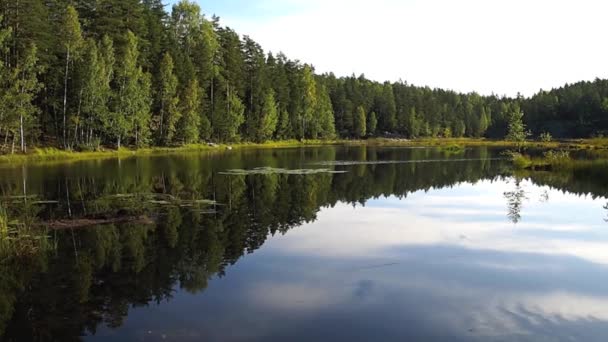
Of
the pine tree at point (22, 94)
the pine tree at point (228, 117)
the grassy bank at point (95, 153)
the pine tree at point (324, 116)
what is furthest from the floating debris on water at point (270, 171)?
the pine tree at point (324, 116)

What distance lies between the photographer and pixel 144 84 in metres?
72.9

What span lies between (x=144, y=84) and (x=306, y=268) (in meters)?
63.2

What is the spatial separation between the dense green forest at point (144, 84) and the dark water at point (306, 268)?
32905 mm

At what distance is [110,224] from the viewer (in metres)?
21.8

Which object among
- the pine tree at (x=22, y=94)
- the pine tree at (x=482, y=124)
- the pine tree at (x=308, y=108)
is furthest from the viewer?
the pine tree at (x=482, y=124)

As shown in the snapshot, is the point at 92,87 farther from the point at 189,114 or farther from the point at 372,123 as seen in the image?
the point at 372,123

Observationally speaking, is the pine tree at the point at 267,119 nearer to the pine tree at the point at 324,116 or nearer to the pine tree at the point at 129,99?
the pine tree at the point at 324,116

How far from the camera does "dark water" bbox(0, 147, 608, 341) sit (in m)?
11.2

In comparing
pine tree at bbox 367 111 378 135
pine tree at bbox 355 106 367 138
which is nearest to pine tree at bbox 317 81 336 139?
pine tree at bbox 355 106 367 138

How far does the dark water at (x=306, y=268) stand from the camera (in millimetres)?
11227

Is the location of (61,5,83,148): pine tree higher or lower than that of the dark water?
higher

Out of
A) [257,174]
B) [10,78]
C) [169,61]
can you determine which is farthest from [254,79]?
[257,174]

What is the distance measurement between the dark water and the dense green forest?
3290 cm

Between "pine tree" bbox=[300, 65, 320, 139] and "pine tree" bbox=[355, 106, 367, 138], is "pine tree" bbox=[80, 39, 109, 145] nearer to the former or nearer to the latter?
"pine tree" bbox=[300, 65, 320, 139]
